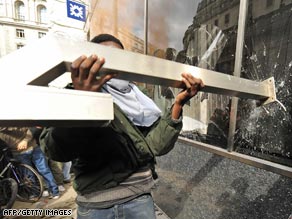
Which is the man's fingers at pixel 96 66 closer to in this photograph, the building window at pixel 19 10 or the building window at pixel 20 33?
the building window at pixel 20 33

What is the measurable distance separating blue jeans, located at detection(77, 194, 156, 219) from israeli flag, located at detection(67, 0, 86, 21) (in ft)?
23.7

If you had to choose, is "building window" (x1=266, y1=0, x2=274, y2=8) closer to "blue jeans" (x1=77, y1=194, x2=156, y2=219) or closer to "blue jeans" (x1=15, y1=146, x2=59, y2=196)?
"blue jeans" (x1=77, y1=194, x2=156, y2=219)

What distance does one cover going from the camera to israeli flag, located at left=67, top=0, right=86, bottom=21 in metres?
7.18

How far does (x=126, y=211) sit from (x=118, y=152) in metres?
0.37

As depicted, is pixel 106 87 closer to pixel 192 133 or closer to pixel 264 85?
pixel 264 85

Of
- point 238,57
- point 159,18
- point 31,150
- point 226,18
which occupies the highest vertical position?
point 159,18

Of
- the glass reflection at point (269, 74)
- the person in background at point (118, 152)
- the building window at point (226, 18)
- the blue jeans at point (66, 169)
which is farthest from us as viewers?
the blue jeans at point (66, 169)

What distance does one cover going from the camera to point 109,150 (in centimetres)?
127

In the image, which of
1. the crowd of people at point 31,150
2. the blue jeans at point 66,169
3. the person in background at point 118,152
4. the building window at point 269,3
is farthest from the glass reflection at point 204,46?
the blue jeans at point 66,169

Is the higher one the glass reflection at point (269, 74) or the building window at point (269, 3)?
the building window at point (269, 3)

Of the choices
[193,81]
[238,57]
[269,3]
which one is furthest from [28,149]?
[269,3]

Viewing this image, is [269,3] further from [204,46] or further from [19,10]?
[19,10]

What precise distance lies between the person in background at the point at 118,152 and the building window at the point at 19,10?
4567cm

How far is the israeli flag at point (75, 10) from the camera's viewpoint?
7.18 metres
